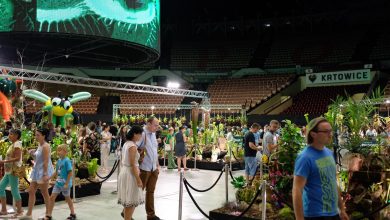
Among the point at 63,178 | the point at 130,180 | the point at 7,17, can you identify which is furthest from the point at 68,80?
the point at 130,180

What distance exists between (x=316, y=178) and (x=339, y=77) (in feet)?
78.3

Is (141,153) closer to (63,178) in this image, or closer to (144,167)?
(144,167)

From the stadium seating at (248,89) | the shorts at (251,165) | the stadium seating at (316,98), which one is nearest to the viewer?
the shorts at (251,165)

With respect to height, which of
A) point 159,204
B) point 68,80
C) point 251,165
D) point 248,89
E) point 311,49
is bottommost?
point 159,204

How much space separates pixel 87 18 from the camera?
10656 millimetres

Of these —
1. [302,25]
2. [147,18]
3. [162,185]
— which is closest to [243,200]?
[162,185]

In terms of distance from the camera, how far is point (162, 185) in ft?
32.2

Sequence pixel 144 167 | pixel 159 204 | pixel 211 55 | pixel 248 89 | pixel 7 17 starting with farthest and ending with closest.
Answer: pixel 211 55
pixel 248 89
pixel 7 17
pixel 159 204
pixel 144 167

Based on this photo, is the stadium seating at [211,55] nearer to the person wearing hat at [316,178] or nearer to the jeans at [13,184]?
the jeans at [13,184]

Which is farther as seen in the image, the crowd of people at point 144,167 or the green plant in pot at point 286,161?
the green plant in pot at point 286,161

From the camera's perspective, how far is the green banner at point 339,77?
959 inches

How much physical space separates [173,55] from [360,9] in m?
15.1

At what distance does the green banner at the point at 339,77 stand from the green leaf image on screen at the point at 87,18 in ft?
54.7

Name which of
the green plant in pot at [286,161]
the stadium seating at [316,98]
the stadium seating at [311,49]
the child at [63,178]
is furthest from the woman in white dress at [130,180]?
the stadium seating at [311,49]
